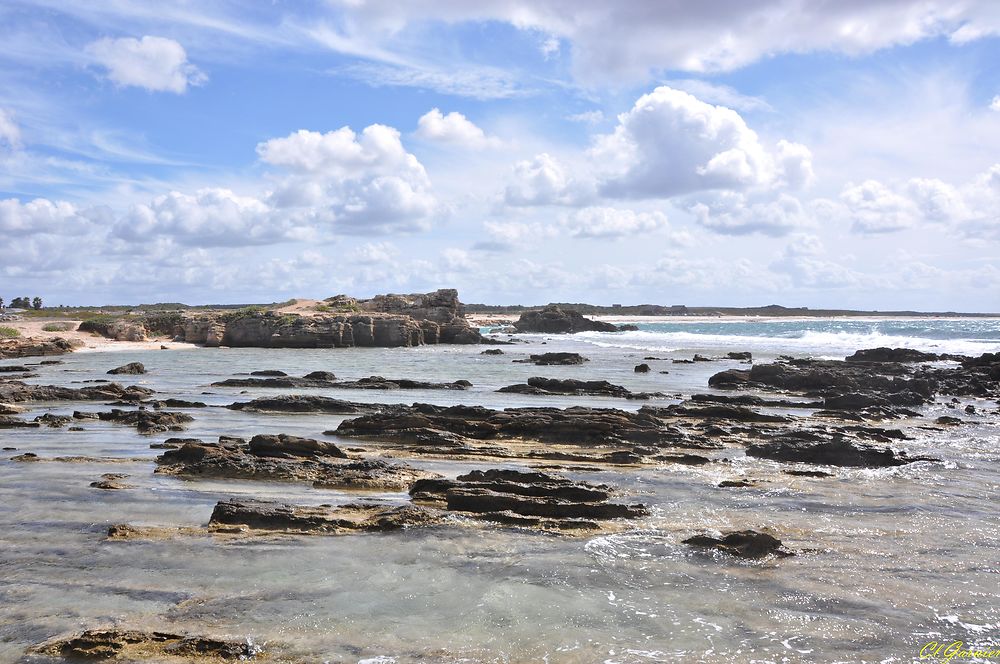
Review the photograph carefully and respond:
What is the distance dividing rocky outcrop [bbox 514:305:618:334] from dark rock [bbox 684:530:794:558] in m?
107

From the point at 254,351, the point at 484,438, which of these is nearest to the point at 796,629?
the point at 484,438

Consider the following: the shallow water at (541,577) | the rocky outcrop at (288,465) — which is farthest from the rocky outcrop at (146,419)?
the shallow water at (541,577)

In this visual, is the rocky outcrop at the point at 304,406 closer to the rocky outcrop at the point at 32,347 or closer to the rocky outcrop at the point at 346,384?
the rocky outcrop at the point at 346,384

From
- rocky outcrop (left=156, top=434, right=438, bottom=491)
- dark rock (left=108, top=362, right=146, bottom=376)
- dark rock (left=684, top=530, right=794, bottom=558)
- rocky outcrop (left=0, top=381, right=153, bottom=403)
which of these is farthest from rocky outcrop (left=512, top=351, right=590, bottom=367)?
dark rock (left=684, top=530, right=794, bottom=558)

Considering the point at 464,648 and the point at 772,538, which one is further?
the point at 772,538

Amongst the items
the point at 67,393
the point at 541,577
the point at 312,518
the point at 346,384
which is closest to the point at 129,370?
the point at 67,393

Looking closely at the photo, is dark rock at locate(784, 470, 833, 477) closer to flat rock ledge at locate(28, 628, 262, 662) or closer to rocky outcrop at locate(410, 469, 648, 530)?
rocky outcrop at locate(410, 469, 648, 530)

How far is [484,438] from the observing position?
18.5m

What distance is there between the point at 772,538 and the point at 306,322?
60.5m

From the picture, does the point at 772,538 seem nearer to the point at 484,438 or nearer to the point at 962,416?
the point at 484,438

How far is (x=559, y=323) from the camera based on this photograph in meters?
118

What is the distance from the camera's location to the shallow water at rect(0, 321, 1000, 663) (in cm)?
708

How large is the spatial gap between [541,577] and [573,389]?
22.3 meters

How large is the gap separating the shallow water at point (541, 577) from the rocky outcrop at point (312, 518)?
35cm
